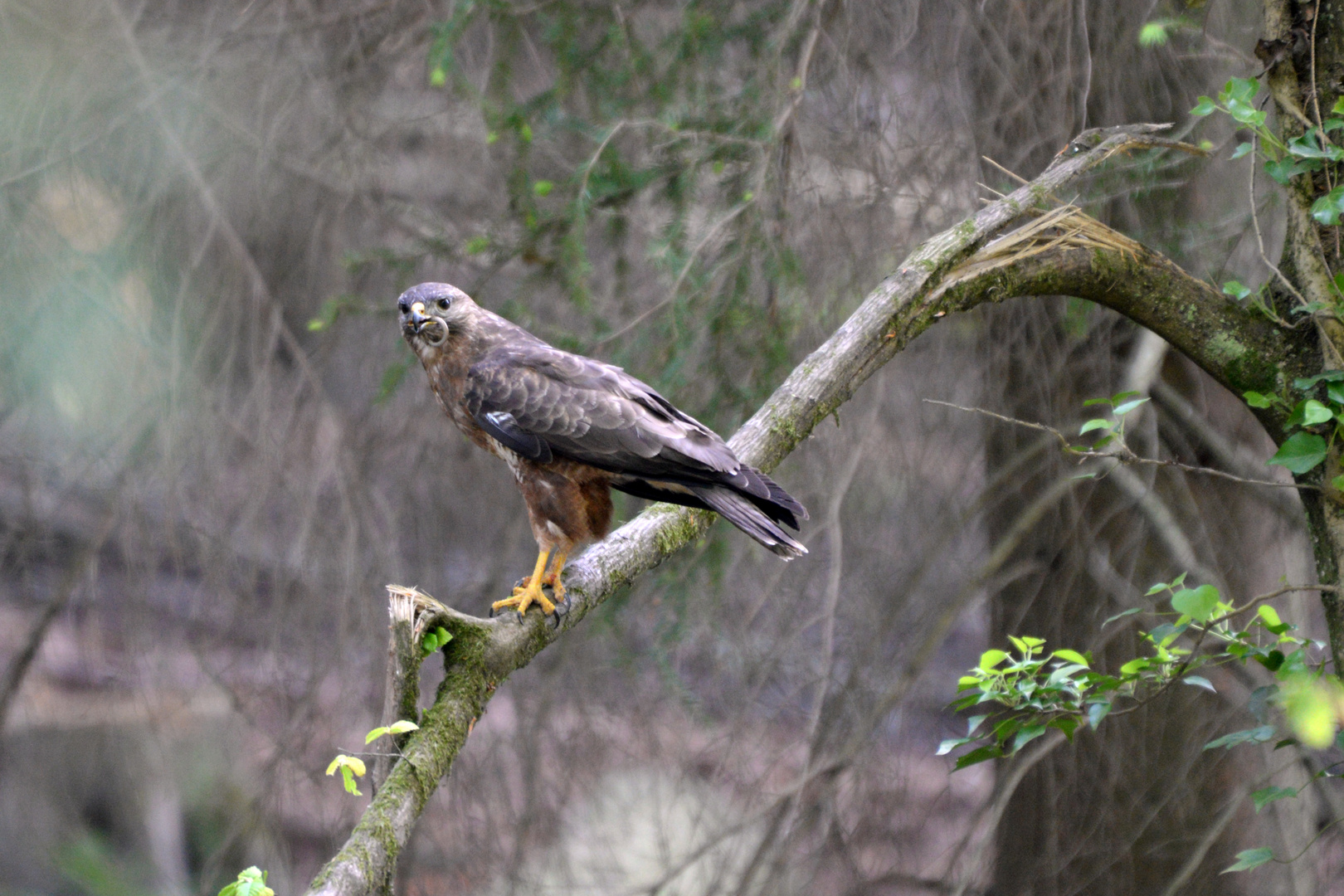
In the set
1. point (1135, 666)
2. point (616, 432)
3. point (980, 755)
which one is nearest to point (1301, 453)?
point (1135, 666)

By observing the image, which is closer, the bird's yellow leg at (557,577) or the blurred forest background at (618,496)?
the bird's yellow leg at (557,577)

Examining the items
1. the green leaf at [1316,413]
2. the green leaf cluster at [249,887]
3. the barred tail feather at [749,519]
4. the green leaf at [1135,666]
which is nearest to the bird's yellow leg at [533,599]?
the barred tail feather at [749,519]

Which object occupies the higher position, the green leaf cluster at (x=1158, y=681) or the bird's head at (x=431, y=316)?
the bird's head at (x=431, y=316)

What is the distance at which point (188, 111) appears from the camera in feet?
9.82

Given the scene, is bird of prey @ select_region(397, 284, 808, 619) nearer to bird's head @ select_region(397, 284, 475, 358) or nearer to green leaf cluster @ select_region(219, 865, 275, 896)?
bird's head @ select_region(397, 284, 475, 358)

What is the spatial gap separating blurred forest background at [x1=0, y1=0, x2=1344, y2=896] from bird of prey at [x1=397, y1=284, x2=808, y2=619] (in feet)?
1.29

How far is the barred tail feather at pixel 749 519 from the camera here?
192cm

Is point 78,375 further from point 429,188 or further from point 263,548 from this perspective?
point 429,188

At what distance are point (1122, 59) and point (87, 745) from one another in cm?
385

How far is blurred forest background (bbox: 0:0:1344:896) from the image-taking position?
292 cm

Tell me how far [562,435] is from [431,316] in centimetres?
45

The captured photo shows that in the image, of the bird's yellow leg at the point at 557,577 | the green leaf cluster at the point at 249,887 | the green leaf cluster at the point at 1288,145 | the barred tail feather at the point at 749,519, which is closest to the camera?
the green leaf cluster at the point at 249,887

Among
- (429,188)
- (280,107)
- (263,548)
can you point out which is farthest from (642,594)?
(280,107)

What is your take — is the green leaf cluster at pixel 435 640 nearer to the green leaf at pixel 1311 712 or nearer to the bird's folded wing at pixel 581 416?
the bird's folded wing at pixel 581 416
